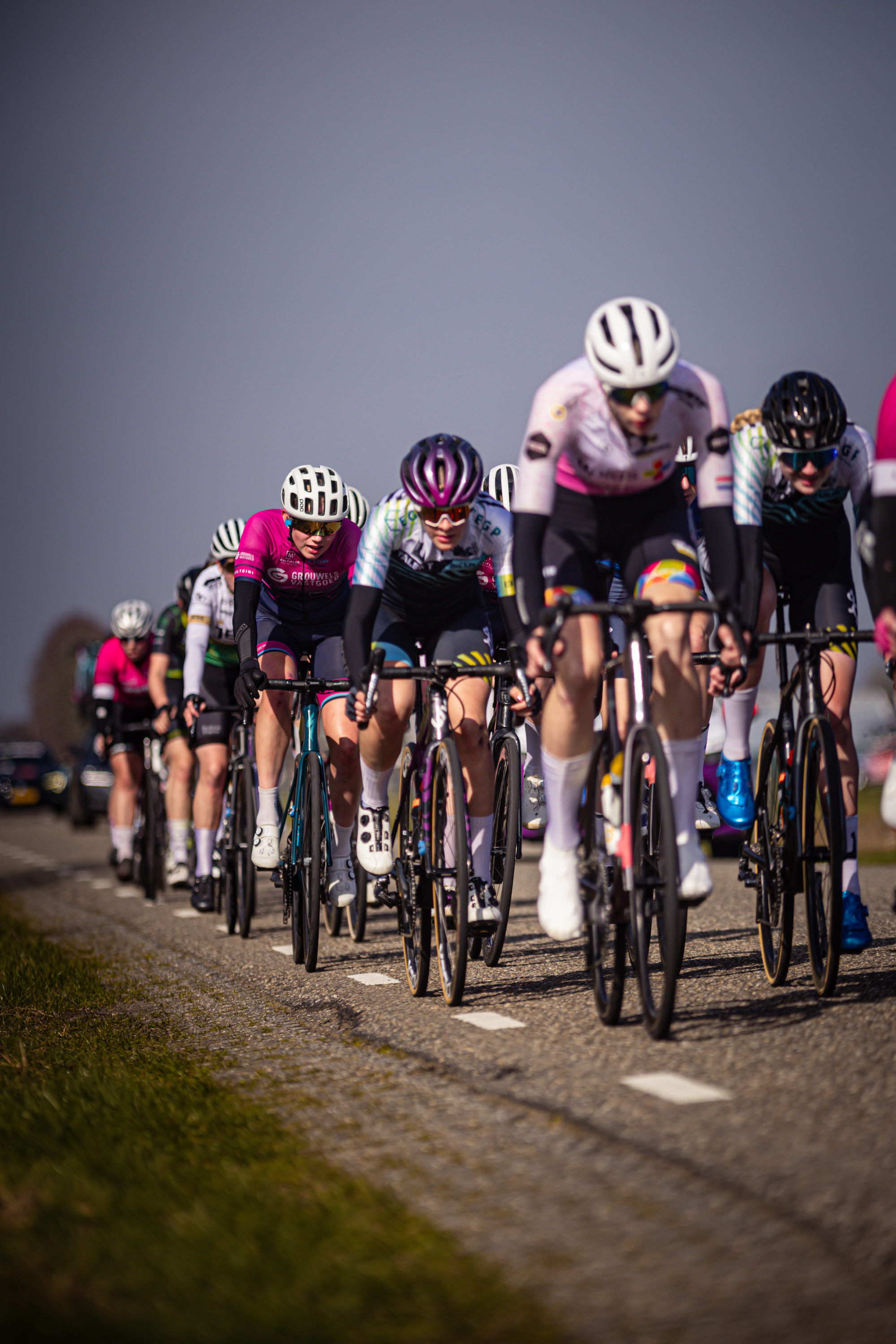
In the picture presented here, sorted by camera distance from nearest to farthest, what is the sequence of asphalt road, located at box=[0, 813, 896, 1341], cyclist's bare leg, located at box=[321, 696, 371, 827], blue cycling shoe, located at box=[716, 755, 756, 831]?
asphalt road, located at box=[0, 813, 896, 1341], blue cycling shoe, located at box=[716, 755, 756, 831], cyclist's bare leg, located at box=[321, 696, 371, 827]

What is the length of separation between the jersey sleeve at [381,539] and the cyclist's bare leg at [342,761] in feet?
4.86

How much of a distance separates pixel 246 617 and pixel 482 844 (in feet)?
7.52

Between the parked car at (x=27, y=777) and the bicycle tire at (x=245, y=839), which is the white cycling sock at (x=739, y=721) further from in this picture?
the parked car at (x=27, y=777)

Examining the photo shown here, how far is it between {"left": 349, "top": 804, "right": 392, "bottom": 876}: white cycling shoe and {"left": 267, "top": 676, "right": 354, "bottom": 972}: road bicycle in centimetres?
29

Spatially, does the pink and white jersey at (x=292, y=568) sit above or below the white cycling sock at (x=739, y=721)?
above

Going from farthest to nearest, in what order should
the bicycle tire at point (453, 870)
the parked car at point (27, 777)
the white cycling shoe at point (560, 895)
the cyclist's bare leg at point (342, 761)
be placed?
the parked car at point (27, 777) → the cyclist's bare leg at point (342, 761) → the bicycle tire at point (453, 870) → the white cycling shoe at point (560, 895)

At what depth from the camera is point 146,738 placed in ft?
42.3

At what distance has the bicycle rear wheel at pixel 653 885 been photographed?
4363 mm

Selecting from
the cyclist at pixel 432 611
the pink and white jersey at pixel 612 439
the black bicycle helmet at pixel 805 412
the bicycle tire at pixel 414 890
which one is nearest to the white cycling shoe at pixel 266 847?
the cyclist at pixel 432 611

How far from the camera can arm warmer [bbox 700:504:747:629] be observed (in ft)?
16.8

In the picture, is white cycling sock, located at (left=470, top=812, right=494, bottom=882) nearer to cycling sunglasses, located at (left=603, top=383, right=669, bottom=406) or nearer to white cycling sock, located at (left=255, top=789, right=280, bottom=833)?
white cycling sock, located at (left=255, top=789, right=280, bottom=833)

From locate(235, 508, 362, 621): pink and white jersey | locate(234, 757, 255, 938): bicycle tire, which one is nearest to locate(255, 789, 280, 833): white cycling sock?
locate(234, 757, 255, 938): bicycle tire

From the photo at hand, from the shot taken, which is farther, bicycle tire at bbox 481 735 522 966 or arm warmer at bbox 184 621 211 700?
arm warmer at bbox 184 621 211 700

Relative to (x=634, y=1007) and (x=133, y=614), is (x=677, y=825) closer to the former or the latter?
(x=634, y=1007)
